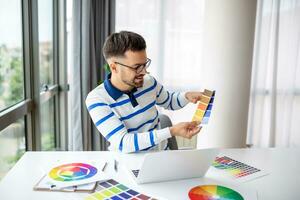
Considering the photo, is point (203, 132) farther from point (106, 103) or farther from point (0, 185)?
point (0, 185)

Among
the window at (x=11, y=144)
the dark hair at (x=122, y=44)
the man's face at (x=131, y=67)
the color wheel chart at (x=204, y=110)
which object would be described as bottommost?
the window at (x=11, y=144)

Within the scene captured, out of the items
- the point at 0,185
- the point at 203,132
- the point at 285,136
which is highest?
the point at 0,185

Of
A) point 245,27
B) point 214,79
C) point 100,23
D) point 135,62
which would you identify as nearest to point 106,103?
point 135,62

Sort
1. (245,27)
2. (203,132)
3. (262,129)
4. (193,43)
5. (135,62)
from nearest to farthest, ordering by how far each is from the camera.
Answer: (135,62), (245,27), (203,132), (193,43), (262,129)

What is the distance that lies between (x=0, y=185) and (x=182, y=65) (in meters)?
2.62

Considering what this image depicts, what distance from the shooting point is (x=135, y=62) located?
1.48 m

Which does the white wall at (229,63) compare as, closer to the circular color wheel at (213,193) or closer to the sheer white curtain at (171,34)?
the sheer white curtain at (171,34)

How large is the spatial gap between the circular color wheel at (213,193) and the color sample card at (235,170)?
12cm

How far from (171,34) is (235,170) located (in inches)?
91.1

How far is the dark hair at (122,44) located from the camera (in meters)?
1.47

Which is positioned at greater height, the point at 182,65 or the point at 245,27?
the point at 245,27

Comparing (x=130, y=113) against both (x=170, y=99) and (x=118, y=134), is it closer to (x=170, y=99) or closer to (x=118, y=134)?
(x=118, y=134)

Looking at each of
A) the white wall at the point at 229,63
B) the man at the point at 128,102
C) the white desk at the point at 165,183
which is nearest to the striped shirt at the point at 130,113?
the man at the point at 128,102

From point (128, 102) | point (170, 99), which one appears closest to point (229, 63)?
point (170, 99)
